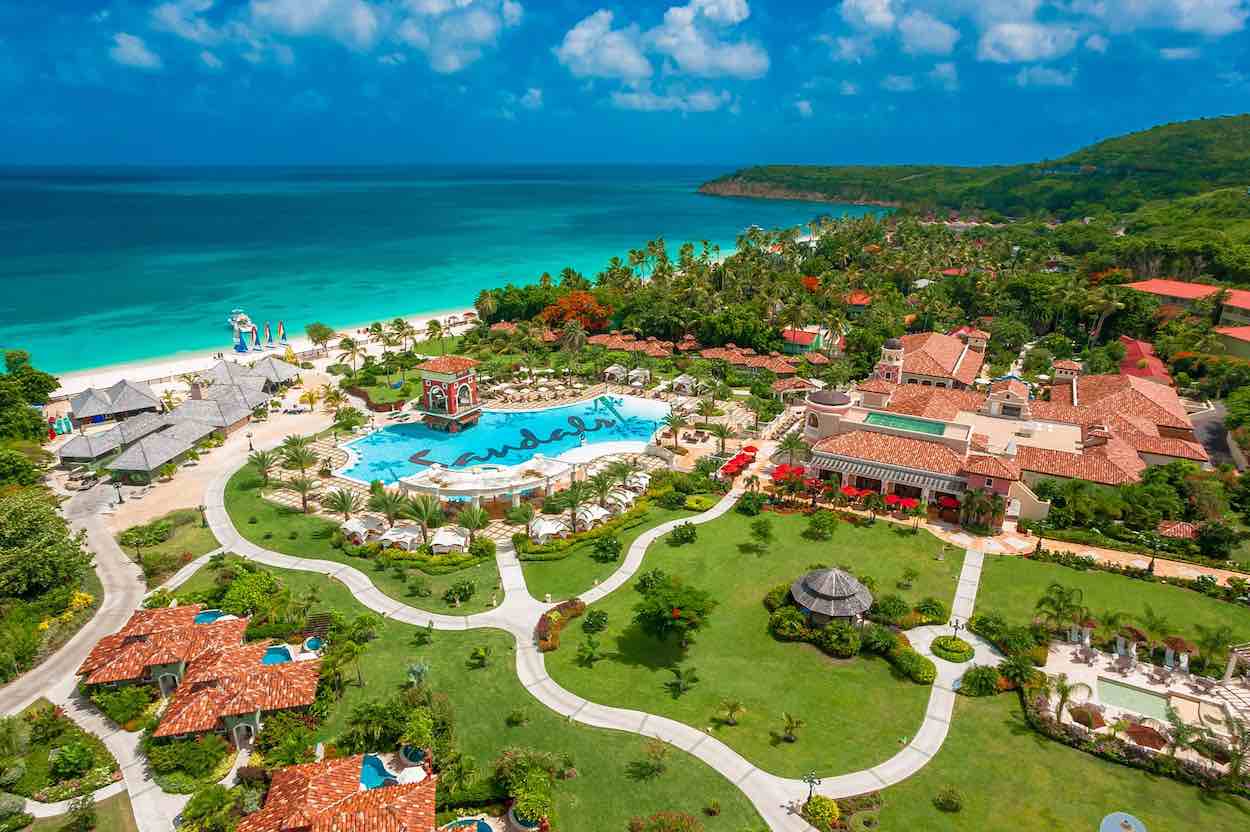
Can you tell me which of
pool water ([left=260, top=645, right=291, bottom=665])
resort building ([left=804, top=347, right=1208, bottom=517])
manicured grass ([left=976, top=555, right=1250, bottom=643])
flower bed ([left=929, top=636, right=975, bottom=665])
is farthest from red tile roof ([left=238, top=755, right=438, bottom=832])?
resort building ([left=804, top=347, right=1208, bottom=517])

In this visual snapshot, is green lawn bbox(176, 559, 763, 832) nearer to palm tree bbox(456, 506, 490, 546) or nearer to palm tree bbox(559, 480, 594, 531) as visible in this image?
palm tree bbox(456, 506, 490, 546)

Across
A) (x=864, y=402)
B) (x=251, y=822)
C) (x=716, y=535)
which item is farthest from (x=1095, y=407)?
(x=251, y=822)

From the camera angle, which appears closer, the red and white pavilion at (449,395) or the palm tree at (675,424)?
the palm tree at (675,424)

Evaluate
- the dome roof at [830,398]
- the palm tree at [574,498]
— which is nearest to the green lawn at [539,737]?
the palm tree at [574,498]

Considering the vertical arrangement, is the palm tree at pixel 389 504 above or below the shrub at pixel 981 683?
above

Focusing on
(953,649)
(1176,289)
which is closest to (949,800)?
(953,649)

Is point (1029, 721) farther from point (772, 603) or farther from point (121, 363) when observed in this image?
point (121, 363)

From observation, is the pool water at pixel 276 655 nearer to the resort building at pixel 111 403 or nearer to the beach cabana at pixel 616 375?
the resort building at pixel 111 403
